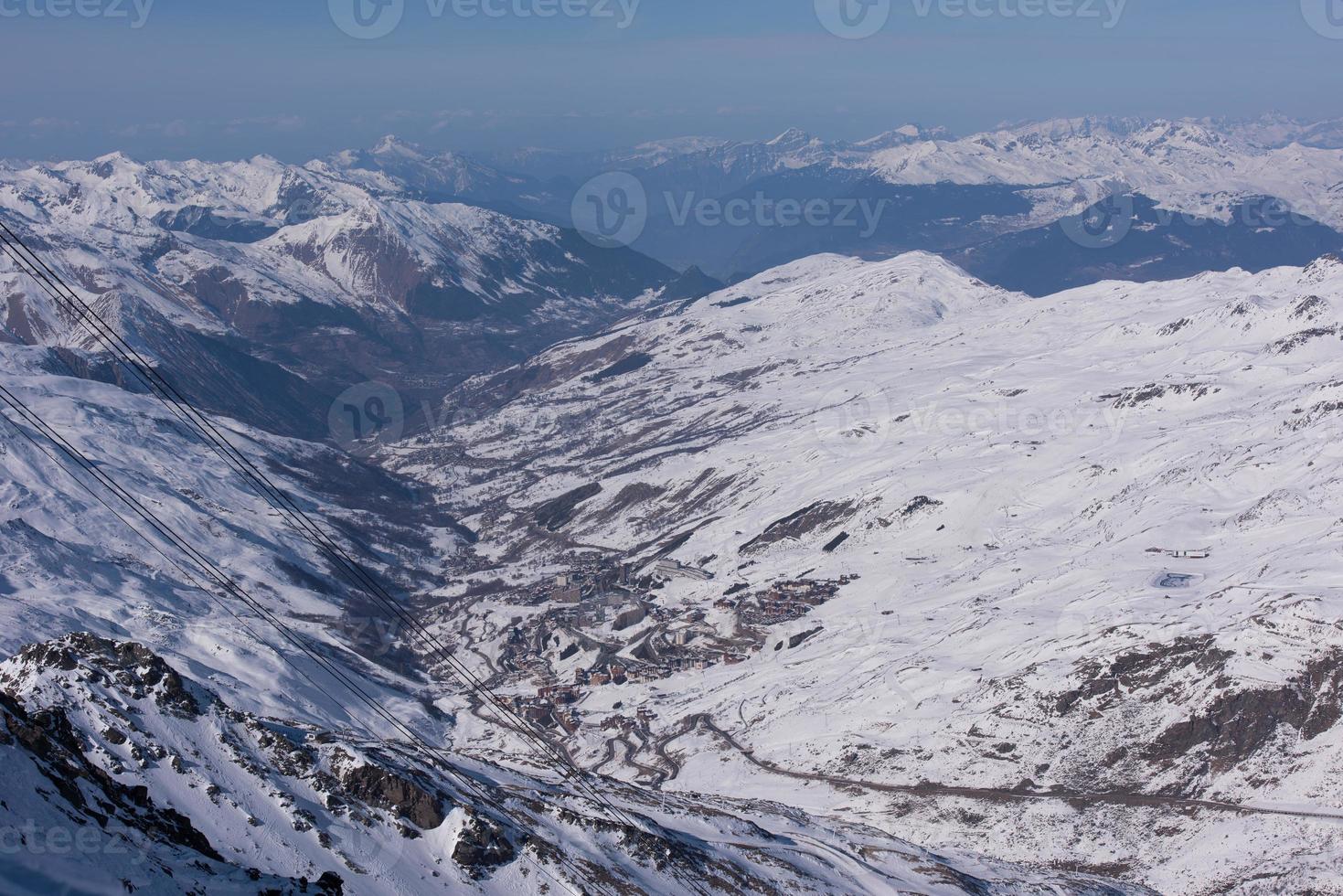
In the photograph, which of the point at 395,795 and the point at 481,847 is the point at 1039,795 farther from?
the point at 395,795

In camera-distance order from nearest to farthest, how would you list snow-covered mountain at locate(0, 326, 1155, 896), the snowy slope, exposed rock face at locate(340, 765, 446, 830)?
snow-covered mountain at locate(0, 326, 1155, 896), the snowy slope, exposed rock face at locate(340, 765, 446, 830)

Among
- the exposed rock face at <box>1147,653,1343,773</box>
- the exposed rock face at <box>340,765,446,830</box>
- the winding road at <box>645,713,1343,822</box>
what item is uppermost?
the exposed rock face at <box>340,765,446,830</box>

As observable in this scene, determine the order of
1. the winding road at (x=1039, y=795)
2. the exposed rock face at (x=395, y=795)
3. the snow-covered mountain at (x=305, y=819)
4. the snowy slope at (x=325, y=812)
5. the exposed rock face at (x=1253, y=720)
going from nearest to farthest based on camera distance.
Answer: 1. the snow-covered mountain at (x=305, y=819)
2. the snowy slope at (x=325, y=812)
3. the exposed rock face at (x=395, y=795)
4. the winding road at (x=1039, y=795)
5. the exposed rock face at (x=1253, y=720)

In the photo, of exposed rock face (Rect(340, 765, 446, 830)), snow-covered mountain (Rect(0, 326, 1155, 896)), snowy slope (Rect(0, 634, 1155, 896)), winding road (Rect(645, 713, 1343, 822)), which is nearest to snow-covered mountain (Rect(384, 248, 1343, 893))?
winding road (Rect(645, 713, 1343, 822))

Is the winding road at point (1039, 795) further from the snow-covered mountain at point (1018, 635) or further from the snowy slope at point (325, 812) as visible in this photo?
the snowy slope at point (325, 812)

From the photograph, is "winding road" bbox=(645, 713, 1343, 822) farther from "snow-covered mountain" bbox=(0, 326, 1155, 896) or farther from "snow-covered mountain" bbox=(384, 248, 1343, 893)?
"snow-covered mountain" bbox=(0, 326, 1155, 896)

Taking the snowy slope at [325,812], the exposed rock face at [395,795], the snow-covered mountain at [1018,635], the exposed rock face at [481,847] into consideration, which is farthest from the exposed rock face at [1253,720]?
the exposed rock face at [395,795]

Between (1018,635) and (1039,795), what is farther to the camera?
(1018,635)

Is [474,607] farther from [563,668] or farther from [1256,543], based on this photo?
[1256,543]

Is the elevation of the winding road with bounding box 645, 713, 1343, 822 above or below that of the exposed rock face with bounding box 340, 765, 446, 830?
below

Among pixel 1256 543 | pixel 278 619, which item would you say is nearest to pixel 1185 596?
pixel 1256 543

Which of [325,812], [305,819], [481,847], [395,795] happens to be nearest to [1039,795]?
[481,847]
